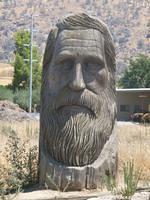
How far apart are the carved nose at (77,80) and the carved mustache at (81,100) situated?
133mm

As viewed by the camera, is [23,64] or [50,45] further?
[23,64]

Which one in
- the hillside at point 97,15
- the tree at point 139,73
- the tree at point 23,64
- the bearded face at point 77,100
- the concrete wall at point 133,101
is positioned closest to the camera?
the bearded face at point 77,100

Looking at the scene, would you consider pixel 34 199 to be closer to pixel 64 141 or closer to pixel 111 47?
pixel 64 141

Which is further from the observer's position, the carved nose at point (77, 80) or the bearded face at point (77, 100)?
the bearded face at point (77, 100)

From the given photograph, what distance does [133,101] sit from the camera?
160 feet

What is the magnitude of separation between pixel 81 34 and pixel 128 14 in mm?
119077

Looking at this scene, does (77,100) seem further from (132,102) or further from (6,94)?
(132,102)

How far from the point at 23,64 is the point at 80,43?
4108cm

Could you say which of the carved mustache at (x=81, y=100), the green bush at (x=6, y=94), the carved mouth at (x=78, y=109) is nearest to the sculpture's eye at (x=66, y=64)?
the carved mustache at (x=81, y=100)

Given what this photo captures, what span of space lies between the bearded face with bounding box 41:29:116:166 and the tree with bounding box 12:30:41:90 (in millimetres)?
40552

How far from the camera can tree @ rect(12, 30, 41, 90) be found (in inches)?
1903

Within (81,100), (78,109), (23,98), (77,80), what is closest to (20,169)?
(78,109)

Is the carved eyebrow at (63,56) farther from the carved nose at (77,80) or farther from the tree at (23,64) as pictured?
the tree at (23,64)

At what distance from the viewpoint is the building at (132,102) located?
46562mm
